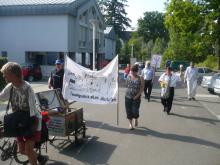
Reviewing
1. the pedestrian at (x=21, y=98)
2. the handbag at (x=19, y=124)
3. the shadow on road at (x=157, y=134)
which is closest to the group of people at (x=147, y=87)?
the shadow on road at (x=157, y=134)

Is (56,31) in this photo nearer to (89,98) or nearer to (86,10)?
(86,10)

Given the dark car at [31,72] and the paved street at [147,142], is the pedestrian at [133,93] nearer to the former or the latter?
the paved street at [147,142]

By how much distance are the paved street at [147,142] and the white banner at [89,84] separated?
35.7 inches

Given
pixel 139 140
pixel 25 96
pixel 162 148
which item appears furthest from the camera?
pixel 139 140

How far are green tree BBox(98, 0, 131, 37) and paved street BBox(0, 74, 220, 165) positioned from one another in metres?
65.9

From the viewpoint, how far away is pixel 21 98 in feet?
17.5

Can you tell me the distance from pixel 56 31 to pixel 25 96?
27.9 m

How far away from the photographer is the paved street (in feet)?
22.7

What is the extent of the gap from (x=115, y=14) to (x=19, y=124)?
7353 centimetres

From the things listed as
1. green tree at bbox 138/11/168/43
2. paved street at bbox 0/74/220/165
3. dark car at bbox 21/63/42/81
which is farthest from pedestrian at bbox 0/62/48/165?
green tree at bbox 138/11/168/43

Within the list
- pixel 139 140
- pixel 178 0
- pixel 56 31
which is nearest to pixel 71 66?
pixel 139 140

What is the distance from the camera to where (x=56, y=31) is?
32.6m

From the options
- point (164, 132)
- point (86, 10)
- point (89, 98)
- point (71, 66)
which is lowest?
point (164, 132)

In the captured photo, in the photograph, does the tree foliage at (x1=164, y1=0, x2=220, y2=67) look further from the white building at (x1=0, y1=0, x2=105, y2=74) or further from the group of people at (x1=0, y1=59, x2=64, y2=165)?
the group of people at (x1=0, y1=59, x2=64, y2=165)
